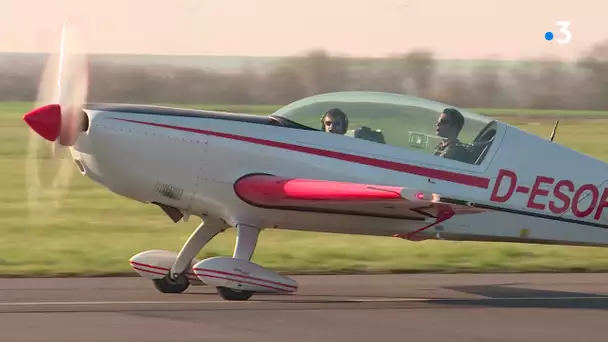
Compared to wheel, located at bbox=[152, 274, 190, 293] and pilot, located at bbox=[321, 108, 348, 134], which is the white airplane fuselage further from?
wheel, located at bbox=[152, 274, 190, 293]

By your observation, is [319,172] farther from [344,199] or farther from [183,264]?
[183,264]

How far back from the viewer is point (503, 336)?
766 centimetres

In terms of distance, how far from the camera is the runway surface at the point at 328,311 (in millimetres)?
7641

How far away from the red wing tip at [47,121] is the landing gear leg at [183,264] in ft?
5.09

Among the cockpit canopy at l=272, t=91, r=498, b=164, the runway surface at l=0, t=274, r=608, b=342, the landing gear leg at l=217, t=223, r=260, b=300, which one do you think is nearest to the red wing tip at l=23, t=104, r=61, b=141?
the runway surface at l=0, t=274, r=608, b=342

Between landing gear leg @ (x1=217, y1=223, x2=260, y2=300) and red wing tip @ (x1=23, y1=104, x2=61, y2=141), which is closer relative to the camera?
red wing tip @ (x1=23, y1=104, x2=61, y2=141)

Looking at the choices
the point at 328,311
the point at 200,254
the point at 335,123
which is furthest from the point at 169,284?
the point at 200,254

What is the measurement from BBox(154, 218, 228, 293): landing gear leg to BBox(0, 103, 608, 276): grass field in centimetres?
136

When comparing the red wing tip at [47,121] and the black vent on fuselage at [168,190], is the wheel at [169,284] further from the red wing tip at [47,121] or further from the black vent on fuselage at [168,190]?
the red wing tip at [47,121]

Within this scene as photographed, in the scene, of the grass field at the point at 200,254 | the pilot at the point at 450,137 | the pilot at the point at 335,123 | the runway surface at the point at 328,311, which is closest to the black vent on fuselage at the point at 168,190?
the runway surface at the point at 328,311

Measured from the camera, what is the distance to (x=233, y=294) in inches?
365

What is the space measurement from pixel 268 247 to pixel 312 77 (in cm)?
3840

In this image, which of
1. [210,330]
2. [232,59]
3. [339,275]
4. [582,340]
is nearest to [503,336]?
[582,340]

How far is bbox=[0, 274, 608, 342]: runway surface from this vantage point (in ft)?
25.1
